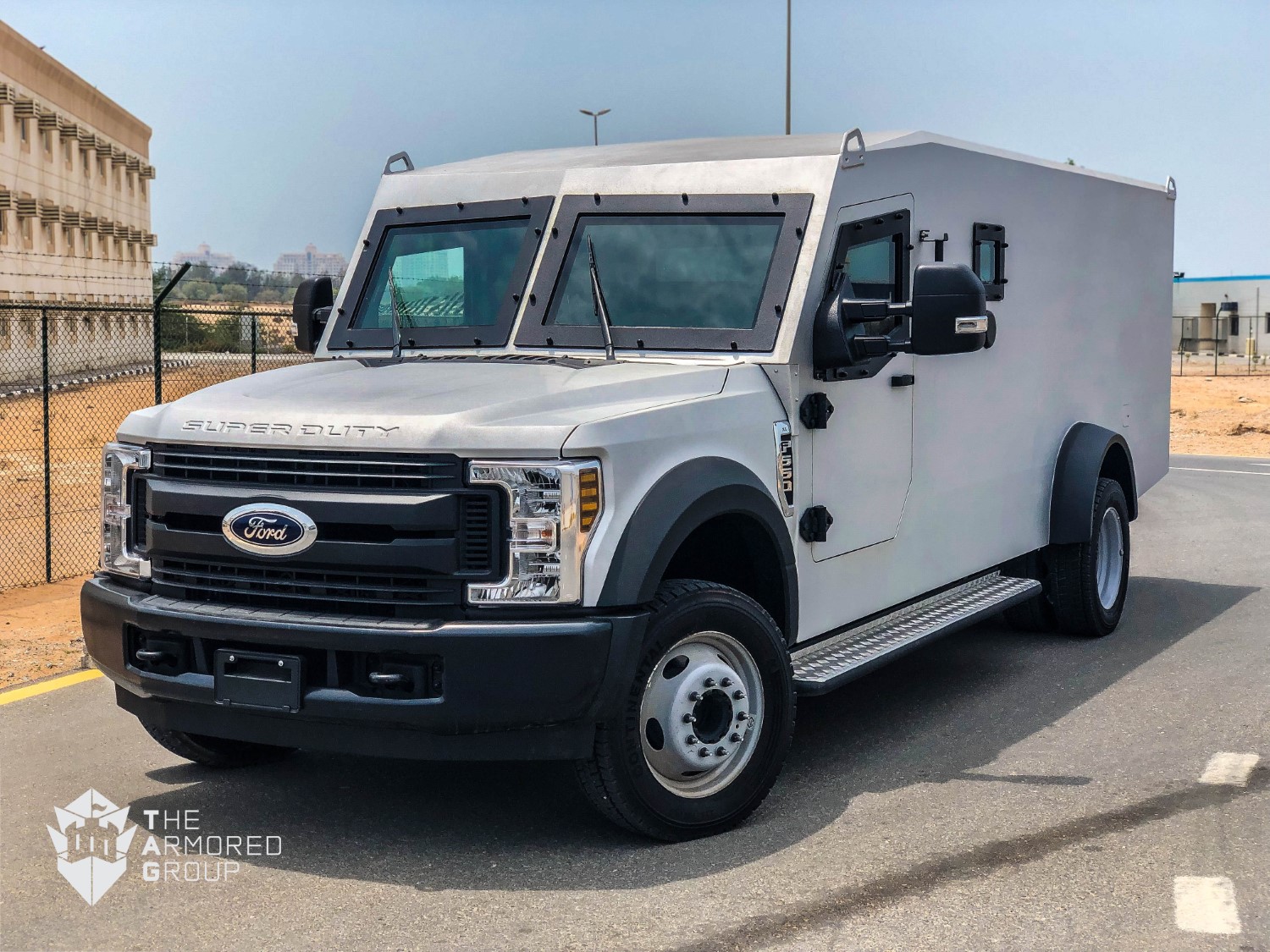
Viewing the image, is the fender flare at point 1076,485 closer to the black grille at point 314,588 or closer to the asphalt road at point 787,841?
the asphalt road at point 787,841

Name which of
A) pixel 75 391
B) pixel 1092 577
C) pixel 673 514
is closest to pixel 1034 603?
pixel 1092 577

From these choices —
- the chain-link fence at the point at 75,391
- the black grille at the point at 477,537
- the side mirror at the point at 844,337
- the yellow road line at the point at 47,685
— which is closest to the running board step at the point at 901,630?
the side mirror at the point at 844,337

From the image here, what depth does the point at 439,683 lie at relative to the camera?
4.73 m

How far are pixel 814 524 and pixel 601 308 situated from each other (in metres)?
1.21

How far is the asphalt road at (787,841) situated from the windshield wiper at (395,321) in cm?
176

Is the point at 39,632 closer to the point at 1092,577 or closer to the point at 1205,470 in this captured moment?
the point at 1092,577

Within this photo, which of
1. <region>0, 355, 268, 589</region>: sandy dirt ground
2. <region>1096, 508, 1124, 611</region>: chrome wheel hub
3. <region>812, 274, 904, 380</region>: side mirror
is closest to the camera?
<region>812, 274, 904, 380</region>: side mirror

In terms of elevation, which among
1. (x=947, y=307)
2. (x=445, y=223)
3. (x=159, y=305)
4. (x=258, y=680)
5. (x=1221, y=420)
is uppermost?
(x=445, y=223)

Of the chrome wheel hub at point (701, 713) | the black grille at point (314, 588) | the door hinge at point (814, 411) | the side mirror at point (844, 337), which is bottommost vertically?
the chrome wheel hub at point (701, 713)

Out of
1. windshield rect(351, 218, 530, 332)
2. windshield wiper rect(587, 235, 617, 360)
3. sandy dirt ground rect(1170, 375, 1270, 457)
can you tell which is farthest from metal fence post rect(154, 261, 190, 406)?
sandy dirt ground rect(1170, 375, 1270, 457)

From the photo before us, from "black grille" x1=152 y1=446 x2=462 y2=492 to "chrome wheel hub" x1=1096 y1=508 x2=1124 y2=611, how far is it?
203 inches

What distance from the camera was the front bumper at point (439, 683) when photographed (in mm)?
4695

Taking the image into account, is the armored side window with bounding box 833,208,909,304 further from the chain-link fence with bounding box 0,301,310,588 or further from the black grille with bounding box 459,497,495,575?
the chain-link fence with bounding box 0,301,310,588

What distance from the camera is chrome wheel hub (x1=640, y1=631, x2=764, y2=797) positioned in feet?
16.9
